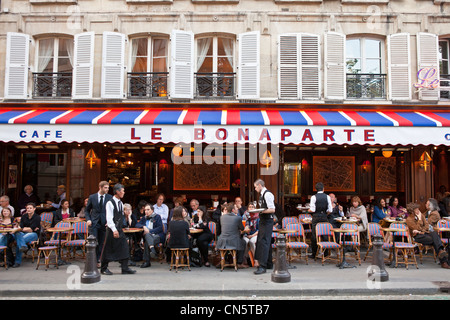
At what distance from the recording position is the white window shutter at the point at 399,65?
10391 mm

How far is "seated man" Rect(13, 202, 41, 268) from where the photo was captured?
7742 millimetres

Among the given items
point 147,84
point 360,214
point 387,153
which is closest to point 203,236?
point 360,214

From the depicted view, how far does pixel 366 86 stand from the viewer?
10.6 m

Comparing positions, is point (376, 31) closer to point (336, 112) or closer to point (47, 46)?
point (336, 112)

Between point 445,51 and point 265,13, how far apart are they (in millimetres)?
5672

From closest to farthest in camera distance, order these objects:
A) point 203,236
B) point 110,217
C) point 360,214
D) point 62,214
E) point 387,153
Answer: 1. point 110,217
2. point 203,236
3. point 62,214
4. point 360,214
5. point 387,153

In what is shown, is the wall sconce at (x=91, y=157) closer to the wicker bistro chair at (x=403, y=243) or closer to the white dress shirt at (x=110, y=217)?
the white dress shirt at (x=110, y=217)

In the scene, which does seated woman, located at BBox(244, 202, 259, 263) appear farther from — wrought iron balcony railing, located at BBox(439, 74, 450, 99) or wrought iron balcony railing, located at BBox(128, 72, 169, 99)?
wrought iron balcony railing, located at BBox(439, 74, 450, 99)

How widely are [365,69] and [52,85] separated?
938cm

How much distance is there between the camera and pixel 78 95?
10.4 metres

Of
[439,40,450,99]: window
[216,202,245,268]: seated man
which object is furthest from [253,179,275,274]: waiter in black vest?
[439,40,450,99]: window

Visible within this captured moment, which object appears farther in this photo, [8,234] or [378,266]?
[8,234]

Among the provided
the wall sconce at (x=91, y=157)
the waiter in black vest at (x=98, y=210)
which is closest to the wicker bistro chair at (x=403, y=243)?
the waiter in black vest at (x=98, y=210)

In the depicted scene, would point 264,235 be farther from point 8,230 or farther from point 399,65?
point 399,65
